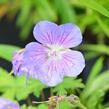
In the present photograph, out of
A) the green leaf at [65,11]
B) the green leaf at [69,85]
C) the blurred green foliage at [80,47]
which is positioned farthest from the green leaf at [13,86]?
the green leaf at [65,11]

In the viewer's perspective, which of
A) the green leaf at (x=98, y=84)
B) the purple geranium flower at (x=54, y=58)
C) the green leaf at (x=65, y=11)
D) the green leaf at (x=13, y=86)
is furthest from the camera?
the green leaf at (x=65, y=11)

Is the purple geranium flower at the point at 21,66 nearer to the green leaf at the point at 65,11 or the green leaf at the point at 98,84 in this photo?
the green leaf at the point at 98,84

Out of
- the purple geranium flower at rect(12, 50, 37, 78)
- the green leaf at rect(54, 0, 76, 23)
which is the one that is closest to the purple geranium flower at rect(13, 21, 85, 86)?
the purple geranium flower at rect(12, 50, 37, 78)

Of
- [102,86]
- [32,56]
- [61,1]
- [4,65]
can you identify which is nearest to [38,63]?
[32,56]

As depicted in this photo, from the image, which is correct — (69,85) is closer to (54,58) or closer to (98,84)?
(54,58)

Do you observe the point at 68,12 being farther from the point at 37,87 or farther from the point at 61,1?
the point at 37,87

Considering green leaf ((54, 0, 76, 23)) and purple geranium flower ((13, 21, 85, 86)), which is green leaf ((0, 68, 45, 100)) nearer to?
purple geranium flower ((13, 21, 85, 86))
